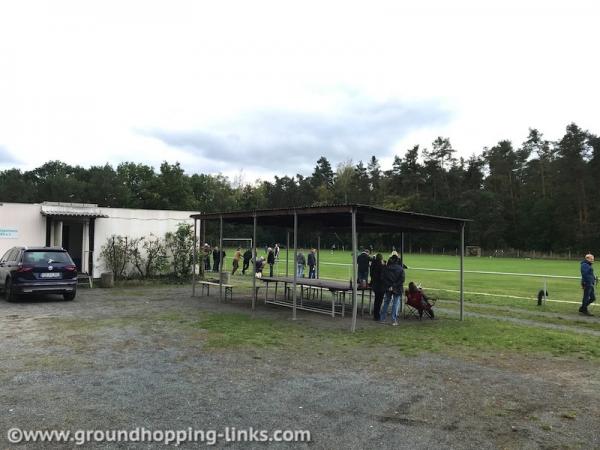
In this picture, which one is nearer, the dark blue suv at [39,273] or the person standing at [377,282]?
the person standing at [377,282]

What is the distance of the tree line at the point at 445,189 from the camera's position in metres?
62.3

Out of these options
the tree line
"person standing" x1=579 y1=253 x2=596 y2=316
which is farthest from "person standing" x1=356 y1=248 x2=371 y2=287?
the tree line

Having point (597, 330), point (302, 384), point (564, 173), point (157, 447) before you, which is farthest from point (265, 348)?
point (564, 173)

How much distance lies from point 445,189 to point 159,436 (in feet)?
278

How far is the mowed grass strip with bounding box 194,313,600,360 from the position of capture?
327 inches

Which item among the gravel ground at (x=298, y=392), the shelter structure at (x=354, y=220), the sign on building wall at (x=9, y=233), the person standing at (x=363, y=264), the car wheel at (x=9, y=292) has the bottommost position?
the gravel ground at (x=298, y=392)

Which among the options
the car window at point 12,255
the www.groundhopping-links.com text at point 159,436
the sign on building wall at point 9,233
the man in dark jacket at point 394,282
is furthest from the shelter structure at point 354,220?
the sign on building wall at point 9,233

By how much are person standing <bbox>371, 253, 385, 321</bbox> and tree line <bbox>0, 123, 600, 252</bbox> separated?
5885 centimetres

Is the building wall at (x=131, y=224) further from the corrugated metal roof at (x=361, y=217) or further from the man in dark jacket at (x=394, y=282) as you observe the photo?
the man in dark jacket at (x=394, y=282)

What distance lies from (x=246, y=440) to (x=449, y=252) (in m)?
71.8

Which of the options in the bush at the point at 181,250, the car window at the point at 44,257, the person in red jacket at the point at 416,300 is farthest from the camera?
the bush at the point at 181,250

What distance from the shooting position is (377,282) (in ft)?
37.4

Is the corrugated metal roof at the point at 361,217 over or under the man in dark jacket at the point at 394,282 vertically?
over

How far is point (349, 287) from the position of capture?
449 inches
